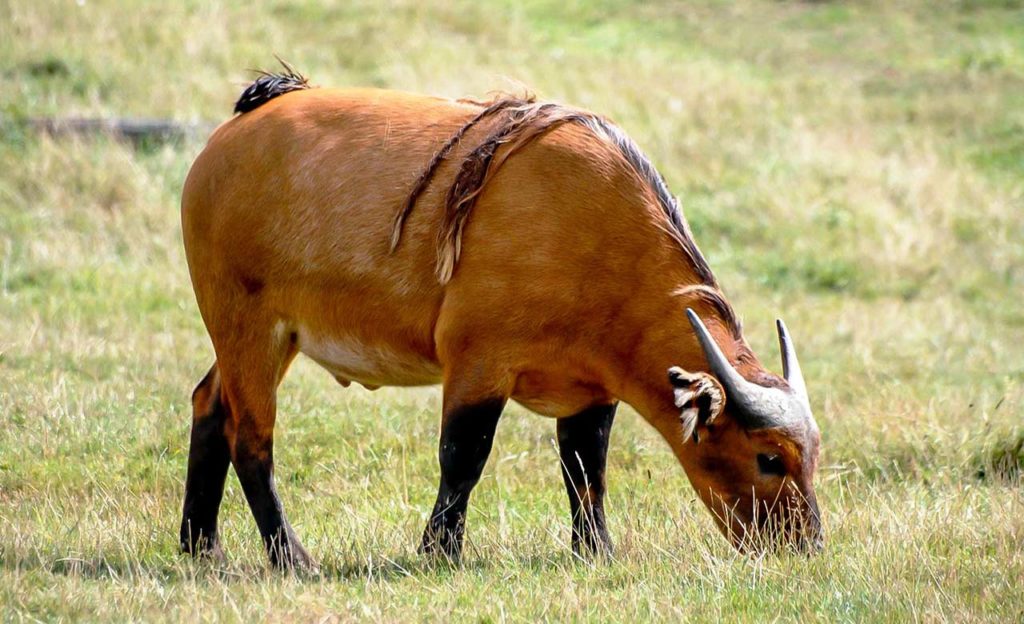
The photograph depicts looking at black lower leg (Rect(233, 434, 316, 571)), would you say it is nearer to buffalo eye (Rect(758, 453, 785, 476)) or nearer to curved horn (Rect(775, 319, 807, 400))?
buffalo eye (Rect(758, 453, 785, 476))

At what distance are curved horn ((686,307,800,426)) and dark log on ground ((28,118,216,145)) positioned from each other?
30.5 ft

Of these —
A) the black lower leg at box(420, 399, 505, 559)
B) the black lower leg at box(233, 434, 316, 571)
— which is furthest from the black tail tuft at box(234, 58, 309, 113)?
the black lower leg at box(420, 399, 505, 559)

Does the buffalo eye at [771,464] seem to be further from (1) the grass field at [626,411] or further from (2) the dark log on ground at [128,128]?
(2) the dark log on ground at [128,128]

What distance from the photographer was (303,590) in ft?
19.0

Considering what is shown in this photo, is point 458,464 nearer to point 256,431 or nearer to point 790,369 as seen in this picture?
point 256,431

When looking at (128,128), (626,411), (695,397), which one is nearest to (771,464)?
(695,397)

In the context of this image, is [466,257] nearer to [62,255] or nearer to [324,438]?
[324,438]

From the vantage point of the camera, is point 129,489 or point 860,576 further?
point 129,489

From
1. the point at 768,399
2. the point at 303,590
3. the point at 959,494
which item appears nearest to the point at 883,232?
the point at 959,494

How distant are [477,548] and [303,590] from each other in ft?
3.33

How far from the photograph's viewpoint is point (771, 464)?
6.18 m

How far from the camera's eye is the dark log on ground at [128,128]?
Answer: 14062mm

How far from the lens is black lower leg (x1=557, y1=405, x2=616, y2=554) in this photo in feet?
22.2

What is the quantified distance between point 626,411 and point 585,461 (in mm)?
2901
